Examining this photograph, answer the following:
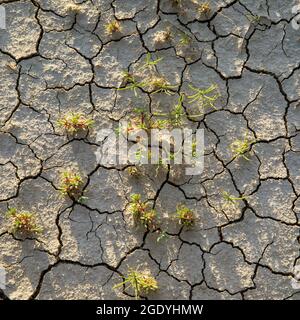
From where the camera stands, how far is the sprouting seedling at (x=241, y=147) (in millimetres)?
4039

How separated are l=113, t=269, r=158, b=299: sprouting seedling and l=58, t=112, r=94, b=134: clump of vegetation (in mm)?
1150

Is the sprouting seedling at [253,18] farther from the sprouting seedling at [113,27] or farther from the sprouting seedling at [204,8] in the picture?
the sprouting seedling at [113,27]

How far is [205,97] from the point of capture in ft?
13.5

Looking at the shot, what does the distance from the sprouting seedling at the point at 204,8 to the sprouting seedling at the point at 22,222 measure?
2.11m

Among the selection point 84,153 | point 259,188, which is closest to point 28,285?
point 84,153

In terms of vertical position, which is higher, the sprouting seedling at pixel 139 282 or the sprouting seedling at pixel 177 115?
the sprouting seedling at pixel 177 115

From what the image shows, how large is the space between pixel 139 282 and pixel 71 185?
885 mm

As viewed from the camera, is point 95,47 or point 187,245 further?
point 95,47

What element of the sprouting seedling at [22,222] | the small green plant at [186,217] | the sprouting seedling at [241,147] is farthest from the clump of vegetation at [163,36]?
the sprouting seedling at [22,222]

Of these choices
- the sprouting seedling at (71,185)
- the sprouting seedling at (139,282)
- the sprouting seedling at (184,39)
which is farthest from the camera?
the sprouting seedling at (184,39)

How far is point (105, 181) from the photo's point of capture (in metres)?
4.01
